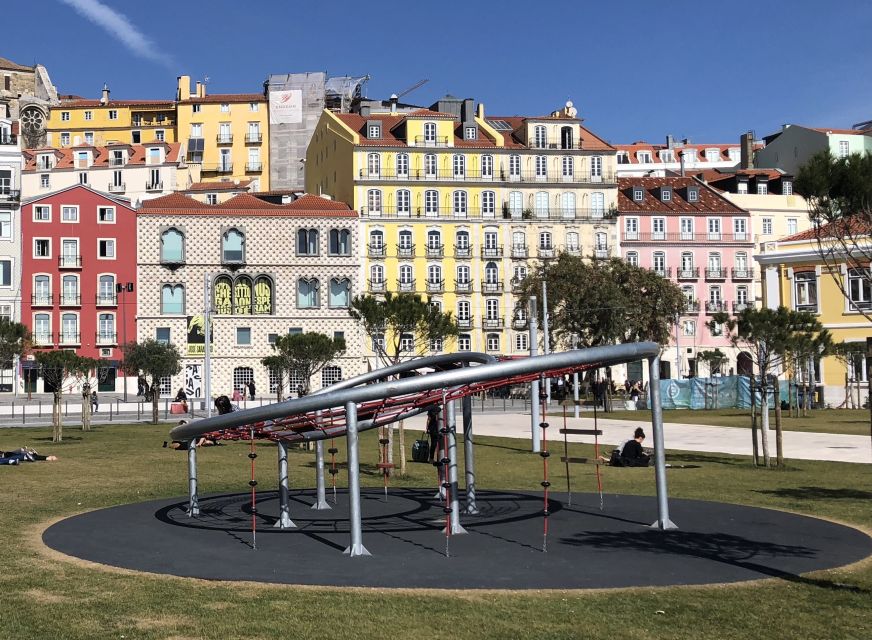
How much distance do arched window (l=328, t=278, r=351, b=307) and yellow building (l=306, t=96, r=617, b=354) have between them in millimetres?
2054

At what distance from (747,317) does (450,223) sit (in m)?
60.0

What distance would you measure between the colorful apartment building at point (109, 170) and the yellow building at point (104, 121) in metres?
14.6

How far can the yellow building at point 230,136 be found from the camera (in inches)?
4651

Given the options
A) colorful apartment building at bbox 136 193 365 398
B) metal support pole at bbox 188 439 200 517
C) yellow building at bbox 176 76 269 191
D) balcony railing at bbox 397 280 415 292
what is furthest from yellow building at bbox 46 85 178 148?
metal support pole at bbox 188 439 200 517

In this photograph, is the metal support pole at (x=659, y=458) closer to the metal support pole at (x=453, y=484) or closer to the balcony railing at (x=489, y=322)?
the metal support pole at (x=453, y=484)

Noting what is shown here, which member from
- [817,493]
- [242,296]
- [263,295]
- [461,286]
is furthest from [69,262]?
[817,493]

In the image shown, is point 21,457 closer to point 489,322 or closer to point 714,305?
point 489,322

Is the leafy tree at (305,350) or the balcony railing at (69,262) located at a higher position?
the balcony railing at (69,262)

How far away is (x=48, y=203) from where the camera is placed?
86.2 m

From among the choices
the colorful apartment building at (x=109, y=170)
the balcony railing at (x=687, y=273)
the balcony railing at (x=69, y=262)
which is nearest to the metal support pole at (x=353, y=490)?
the balcony railing at (x=69, y=262)

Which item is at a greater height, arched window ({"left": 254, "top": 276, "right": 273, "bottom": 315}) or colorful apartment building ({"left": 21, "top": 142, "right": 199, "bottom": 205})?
colorful apartment building ({"left": 21, "top": 142, "right": 199, "bottom": 205})

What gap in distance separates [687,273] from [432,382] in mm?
85054

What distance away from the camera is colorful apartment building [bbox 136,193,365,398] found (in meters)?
85.2

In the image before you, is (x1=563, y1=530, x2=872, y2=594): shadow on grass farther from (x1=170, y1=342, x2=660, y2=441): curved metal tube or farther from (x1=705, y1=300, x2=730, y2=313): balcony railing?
(x1=705, y1=300, x2=730, y2=313): balcony railing
